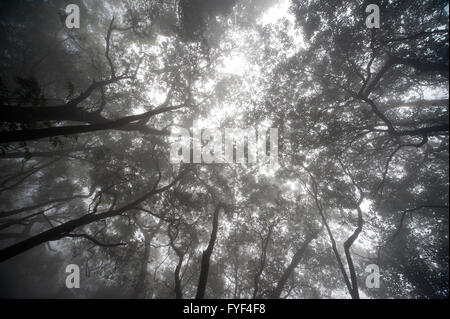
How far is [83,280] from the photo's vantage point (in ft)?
121

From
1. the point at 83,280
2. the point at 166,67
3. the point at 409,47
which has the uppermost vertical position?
the point at 166,67

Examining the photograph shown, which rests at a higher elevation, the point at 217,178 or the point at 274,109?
the point at 274,109

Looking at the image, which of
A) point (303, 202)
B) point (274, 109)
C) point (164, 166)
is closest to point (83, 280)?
point (164, 166)

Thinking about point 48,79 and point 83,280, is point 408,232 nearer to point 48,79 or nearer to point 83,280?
point 48,79

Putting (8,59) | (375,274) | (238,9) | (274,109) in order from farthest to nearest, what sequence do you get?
1. (375,274)
2. (238,9)
3. (8,59)
4. (274,109)

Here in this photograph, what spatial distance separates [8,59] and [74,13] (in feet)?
20.6

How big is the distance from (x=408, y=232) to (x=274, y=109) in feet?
59.4

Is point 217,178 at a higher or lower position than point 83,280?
higher

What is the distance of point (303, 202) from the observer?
1869 cm
